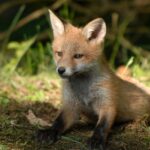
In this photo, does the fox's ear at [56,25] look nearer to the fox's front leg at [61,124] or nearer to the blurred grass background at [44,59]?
the fox's front leg at [61,124]

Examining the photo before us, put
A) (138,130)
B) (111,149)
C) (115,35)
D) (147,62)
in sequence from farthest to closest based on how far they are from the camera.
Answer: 1. (115,35)
2. (147,62)
3. (138,130)
4. (111,149)

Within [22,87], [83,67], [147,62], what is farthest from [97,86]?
[147,62]

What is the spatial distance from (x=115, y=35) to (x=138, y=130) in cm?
523

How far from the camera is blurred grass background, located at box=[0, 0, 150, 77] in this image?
958 cm

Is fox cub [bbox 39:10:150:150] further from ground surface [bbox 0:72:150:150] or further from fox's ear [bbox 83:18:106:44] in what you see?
ground surface [bbox 0:72:150:150]

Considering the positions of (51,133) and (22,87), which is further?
(22,87)

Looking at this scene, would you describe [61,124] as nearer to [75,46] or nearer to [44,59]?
[75,46]

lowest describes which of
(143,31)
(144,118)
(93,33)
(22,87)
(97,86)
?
(143,31)

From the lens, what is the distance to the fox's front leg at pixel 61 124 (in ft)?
18.6

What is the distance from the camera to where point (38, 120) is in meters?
6.26

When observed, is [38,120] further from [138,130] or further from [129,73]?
[129,73]

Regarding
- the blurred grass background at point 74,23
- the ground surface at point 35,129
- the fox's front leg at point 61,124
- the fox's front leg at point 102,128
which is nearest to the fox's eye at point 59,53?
the fox's front leg at point 61,124

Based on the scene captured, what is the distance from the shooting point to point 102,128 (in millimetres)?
5645

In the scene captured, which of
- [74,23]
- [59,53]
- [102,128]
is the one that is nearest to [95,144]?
[102,128]
